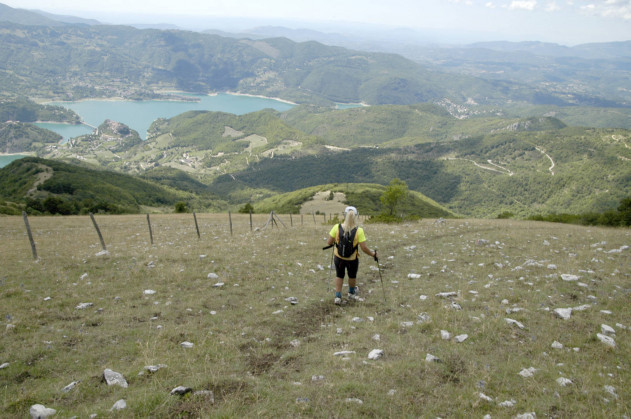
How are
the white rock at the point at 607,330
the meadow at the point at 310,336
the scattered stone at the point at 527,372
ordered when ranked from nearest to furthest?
the meadow at the point at 310,336
the scattered stone at the point at 527,372
the white rock at the point at 607,330

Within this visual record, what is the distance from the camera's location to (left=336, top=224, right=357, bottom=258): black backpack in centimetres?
1027

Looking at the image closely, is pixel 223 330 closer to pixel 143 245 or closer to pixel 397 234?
pixel 143 245

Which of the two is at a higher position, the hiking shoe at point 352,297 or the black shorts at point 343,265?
the black shorts at point 343,265

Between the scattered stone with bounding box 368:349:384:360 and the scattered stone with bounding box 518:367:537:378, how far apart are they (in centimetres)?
253

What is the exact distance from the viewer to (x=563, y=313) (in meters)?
8.48

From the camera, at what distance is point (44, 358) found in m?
6.75

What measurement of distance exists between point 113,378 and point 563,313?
33.5ft

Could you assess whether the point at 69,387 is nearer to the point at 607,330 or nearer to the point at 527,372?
the point at 527,372

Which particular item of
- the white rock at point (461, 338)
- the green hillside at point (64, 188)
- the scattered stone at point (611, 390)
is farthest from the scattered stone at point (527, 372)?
the green hillside at point (64, 188)

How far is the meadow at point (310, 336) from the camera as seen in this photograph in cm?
535

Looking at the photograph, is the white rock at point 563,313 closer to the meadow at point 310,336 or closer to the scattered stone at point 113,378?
the meadow at point 310,336

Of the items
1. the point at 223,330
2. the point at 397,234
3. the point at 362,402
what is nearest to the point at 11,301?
the point at 223,330

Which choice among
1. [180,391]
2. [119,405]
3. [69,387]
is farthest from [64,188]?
[180,391]

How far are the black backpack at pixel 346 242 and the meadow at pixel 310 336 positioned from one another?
5.48 ft
